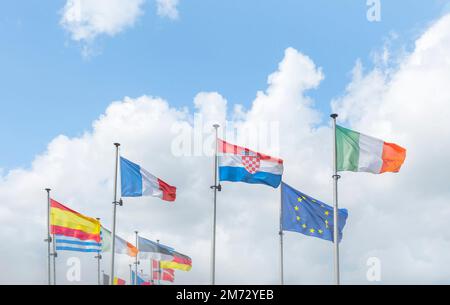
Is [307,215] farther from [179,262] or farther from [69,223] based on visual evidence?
[179,262]

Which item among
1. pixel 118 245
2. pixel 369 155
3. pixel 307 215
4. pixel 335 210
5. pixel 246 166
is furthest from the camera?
pixel 118 245

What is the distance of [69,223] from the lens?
32.0 meters

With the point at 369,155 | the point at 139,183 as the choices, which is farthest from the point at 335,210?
the point at 139,183

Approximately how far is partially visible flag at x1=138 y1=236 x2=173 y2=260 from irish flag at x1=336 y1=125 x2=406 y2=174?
19375 mm

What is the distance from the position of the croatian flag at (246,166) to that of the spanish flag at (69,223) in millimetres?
10039

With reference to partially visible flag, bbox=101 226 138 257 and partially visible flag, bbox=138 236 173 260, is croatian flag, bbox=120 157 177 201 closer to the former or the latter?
partially visible flag, bbox=101 226 138 257

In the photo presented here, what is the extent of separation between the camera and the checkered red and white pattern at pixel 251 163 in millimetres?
27375

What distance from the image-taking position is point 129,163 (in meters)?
29.8

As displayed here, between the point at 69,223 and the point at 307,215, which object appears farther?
the point at 69,223

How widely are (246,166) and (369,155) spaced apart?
20.3 feet

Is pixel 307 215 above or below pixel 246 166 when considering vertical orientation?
below
